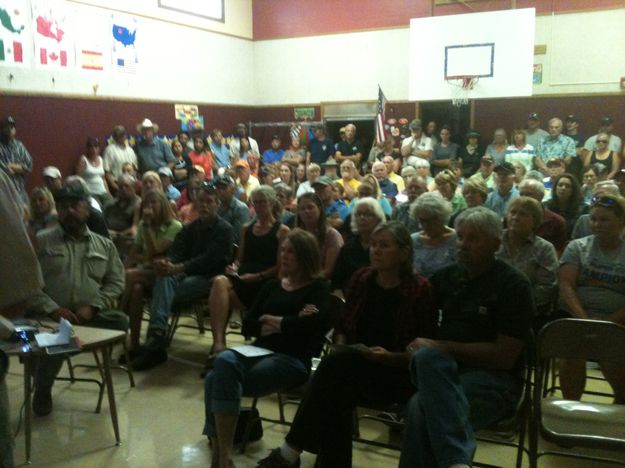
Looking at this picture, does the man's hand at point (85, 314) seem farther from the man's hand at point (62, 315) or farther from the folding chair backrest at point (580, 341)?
the folding chair backrest at point (580, 341)

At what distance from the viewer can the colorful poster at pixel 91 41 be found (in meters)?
8.73

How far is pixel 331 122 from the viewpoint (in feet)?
38.7

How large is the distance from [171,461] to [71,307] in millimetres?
1242

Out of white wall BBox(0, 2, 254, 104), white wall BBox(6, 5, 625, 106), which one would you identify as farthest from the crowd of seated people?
white wall BBox(6, 5, 625, 106)

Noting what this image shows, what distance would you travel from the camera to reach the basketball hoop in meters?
9.65

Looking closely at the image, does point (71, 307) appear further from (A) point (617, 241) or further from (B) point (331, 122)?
(B) point (331, 122)

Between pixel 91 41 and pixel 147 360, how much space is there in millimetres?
6333

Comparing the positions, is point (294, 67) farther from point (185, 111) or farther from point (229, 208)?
point (229, 208)

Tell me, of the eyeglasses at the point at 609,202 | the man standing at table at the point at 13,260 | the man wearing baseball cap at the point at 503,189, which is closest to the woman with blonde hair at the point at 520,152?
the man wearing baseball cap at the point at 503,189

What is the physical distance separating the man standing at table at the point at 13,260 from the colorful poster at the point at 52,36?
727 centimetres

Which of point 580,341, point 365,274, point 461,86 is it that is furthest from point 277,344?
point 461,86

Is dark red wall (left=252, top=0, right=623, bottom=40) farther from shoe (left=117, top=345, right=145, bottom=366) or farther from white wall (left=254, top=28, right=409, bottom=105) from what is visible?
shoe (left=117, top=345, right=145, bottom=366)

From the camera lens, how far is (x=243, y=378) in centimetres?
270

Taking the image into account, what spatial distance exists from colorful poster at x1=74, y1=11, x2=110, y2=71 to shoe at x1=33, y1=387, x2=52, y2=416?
6.45m
